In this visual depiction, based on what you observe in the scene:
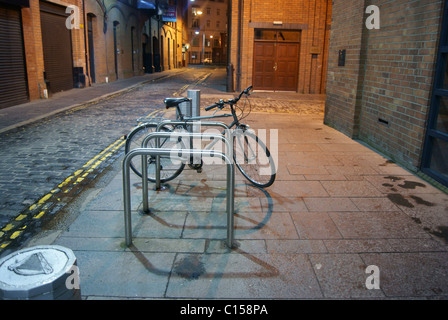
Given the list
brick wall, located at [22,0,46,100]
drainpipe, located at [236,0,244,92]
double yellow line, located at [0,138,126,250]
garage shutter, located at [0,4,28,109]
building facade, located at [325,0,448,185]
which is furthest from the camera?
drainpipe, located at [236,0,244,92]

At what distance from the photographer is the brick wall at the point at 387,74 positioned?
6164mm

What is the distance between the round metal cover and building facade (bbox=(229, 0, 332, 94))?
1822 centimetres

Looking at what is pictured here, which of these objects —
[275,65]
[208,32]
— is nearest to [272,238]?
[275,65]

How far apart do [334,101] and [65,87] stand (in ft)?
45.3

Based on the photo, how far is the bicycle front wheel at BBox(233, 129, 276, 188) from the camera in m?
5.39

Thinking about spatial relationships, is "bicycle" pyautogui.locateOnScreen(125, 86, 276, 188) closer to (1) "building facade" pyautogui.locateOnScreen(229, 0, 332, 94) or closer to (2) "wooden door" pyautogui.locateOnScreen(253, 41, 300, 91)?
(1) "building facade" pyautogui.locateOnScreen(229, 0, 332, 94)

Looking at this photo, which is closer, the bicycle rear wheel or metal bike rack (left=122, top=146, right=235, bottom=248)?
metal bike rack (left=122, top=146, right=235, bottom=248)

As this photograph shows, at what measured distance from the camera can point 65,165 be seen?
22.5 ft
